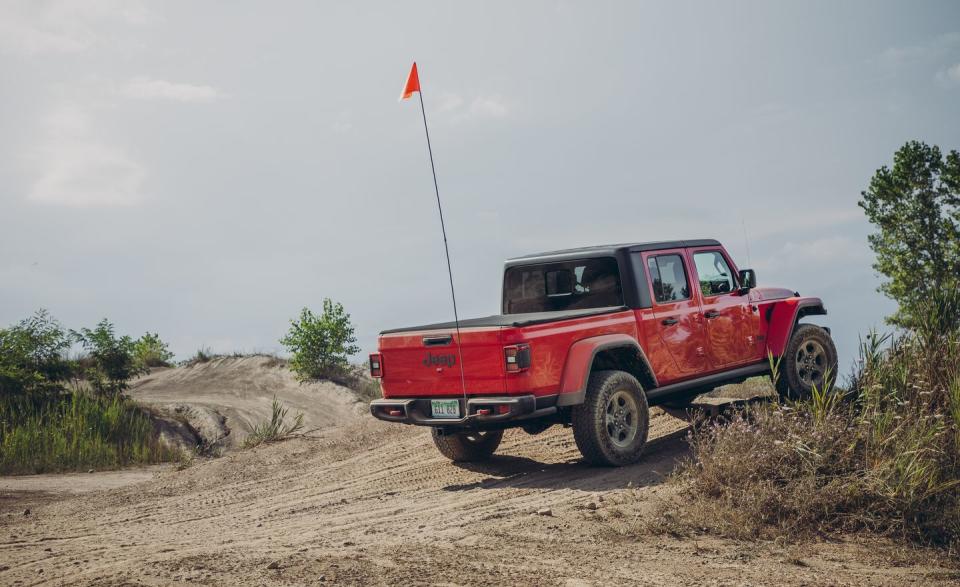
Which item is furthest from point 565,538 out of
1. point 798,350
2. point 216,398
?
point 216,398

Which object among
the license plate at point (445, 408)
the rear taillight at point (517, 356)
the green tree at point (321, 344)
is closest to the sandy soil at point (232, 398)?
the green tree at point (321, 344)

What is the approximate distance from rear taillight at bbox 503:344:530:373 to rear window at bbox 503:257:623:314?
1.75 meters

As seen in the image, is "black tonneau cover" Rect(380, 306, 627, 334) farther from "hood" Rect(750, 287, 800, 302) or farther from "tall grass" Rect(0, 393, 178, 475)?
"tall grass" Rect(0, 393, 178, 475)

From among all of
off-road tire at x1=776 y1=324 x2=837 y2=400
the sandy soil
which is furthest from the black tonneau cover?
the sandy soil

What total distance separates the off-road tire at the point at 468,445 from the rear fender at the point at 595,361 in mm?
1816

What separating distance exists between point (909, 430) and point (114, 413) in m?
12.6

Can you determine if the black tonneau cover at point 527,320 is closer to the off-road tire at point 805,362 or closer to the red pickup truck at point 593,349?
the red pickup truck at point 593,349

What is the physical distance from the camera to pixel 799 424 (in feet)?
24.3

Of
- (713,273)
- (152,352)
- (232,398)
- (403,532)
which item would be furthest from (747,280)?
(152,352)

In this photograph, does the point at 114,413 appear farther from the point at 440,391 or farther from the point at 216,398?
the point at 440,391

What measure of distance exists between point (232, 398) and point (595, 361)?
13.9m

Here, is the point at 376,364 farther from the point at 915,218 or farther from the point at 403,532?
the point at 915,218

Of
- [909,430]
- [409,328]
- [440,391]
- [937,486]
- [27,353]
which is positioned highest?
[27,353]

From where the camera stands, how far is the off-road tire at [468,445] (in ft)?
32.1
